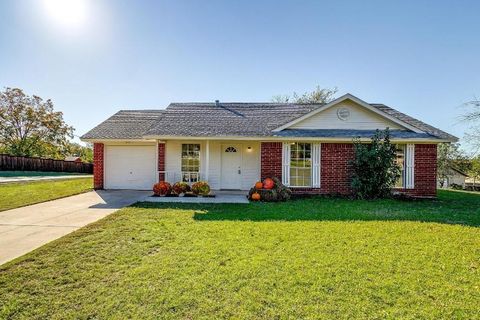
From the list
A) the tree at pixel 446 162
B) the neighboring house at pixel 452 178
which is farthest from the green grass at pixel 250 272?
the neighboring house at pixel 452 178

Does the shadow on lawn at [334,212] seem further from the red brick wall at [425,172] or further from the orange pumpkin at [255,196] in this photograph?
the red brick wall at [425,172]

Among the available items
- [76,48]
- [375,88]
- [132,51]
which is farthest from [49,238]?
[375,88]

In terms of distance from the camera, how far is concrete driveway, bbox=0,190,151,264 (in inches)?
201

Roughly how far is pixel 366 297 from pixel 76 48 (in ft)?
43.6

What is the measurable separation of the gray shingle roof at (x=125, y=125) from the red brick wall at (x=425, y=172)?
1237 centimetres

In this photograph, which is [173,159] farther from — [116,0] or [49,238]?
[49,238]

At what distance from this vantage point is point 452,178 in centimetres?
4150

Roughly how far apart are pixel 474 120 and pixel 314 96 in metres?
22.0

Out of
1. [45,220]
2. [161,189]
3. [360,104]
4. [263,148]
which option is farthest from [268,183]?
[45,220]

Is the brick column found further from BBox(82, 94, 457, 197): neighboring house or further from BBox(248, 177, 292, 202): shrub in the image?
BBox(248, 177, 292, 202): shrub

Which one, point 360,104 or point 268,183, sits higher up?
point 360,104

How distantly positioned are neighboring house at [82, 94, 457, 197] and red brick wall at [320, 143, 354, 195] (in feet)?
0.13

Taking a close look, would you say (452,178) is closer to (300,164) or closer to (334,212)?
(300,164)

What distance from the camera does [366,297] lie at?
321 cm
